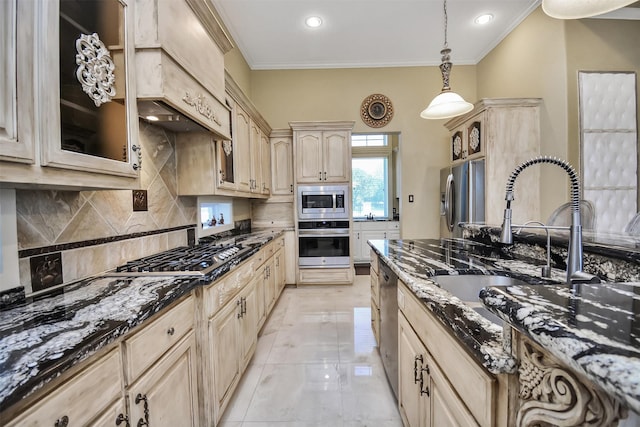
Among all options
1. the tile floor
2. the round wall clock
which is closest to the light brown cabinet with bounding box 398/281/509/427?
the tile floor

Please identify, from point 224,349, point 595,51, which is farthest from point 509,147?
point 224,349

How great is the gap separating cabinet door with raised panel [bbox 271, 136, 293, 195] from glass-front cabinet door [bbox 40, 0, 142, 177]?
9.71 feet

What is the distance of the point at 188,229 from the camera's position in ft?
7.77

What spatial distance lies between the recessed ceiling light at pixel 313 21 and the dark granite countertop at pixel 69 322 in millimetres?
3406

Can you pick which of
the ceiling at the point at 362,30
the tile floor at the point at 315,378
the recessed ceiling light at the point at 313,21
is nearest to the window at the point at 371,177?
the ceiling at the point at 362,30

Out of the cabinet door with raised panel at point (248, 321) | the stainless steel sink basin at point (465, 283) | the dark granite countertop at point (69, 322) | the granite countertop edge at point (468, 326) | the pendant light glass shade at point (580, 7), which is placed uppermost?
the pendant light glass shade at point (580, 7)

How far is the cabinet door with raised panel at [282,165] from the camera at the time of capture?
4211 millimetres

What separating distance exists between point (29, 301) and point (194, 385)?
0.77 m

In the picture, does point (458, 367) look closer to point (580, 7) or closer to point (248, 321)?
point (248, 321)

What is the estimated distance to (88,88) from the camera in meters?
1.03

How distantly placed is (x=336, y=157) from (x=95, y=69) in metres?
3.20

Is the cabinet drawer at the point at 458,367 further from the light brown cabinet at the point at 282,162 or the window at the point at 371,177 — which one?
the window at the point at 371,177

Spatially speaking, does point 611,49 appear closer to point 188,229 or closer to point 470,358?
point 470,358

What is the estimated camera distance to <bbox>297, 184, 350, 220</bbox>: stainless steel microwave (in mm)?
4051
